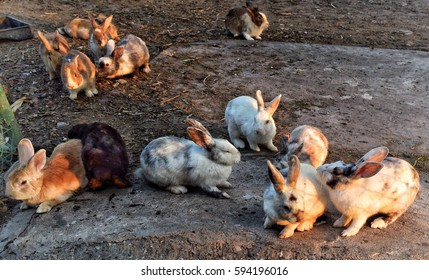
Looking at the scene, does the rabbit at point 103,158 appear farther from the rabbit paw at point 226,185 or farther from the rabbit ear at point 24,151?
the rabbit paw at point 226,185

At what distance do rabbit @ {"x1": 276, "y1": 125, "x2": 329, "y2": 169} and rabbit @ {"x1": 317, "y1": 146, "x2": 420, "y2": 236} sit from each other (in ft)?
2.77

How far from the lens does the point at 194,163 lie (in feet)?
14.9

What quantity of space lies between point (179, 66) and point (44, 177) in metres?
3.86

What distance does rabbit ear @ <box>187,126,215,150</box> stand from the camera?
14.5ft

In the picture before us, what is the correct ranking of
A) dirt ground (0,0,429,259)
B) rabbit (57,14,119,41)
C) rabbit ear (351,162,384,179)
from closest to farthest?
1. rabbit ear (351,162,384,179)
2. dirt ground (0,0,429,259)
3. rabbit (57,14,119,41)

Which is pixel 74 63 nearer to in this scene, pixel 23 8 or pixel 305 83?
pixel 305 83

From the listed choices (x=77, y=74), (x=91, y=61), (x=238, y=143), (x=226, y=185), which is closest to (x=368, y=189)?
(x=226, y=185)

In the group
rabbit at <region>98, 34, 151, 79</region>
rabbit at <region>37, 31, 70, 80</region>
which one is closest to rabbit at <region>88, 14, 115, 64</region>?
rabbit at <region>98, 34, 151, 79</region>

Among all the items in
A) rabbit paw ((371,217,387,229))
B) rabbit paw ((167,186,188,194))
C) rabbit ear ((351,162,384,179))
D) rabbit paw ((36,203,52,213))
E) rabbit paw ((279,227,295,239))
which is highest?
rabbit ear ((351,162,384,179))

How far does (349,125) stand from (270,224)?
2701 millimetres

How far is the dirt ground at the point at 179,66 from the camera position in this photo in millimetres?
6066

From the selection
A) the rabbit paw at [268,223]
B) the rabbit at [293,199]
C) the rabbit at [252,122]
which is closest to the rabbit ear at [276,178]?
the rabbit at [293,199]

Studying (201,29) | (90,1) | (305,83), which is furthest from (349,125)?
(90,1)

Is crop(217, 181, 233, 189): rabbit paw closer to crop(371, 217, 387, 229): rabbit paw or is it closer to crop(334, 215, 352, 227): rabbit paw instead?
crop(334, 215, 352, 227): rabbit paw
